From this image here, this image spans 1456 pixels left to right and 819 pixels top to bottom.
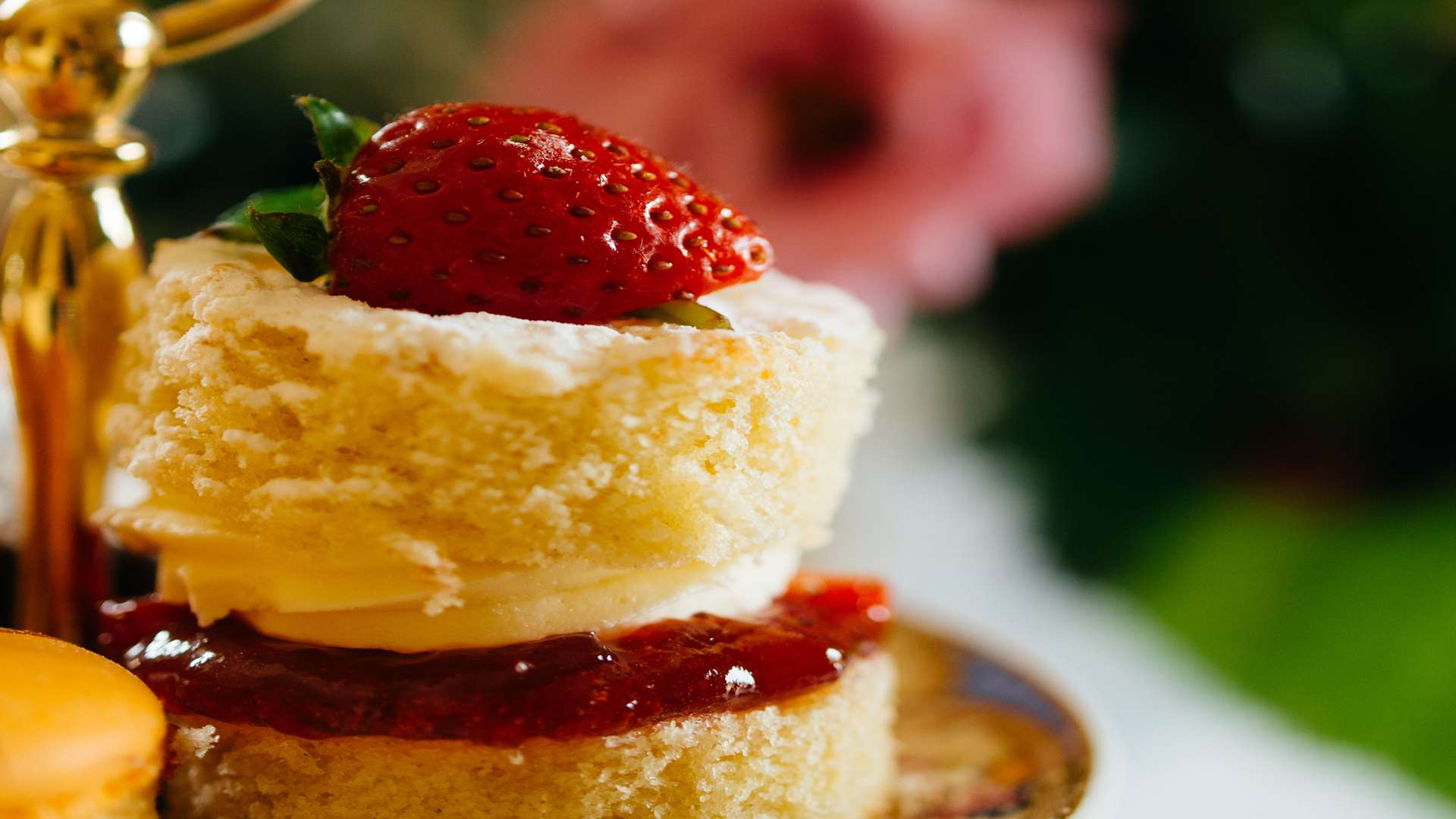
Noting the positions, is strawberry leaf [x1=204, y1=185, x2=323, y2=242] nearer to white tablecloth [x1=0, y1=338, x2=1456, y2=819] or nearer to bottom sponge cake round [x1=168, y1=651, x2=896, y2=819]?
bottom sponge cake round [x1=168, y1=651, x2=896, y2=819]

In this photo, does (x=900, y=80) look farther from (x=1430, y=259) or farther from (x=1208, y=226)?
(x=1430, y=259)

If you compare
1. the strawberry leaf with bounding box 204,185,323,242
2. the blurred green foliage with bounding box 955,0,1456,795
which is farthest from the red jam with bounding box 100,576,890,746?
the blurred green foliage with bounding box 955,0,1456,795

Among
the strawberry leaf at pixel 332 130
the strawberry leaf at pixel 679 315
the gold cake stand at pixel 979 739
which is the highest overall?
the strawberry leaf at pixel 332 130

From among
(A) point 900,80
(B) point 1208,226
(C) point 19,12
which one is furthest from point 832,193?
(C) point 19,12

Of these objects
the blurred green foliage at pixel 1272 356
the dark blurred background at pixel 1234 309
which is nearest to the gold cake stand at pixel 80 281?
the dark blurred background at pixel 1234 309

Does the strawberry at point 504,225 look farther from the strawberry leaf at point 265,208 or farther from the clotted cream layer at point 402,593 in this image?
the clotted cream layer at point 402,593

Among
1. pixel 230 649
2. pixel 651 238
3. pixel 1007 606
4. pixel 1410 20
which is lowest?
pixel 1007 606

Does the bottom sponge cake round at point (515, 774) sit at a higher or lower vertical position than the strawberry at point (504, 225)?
lower
